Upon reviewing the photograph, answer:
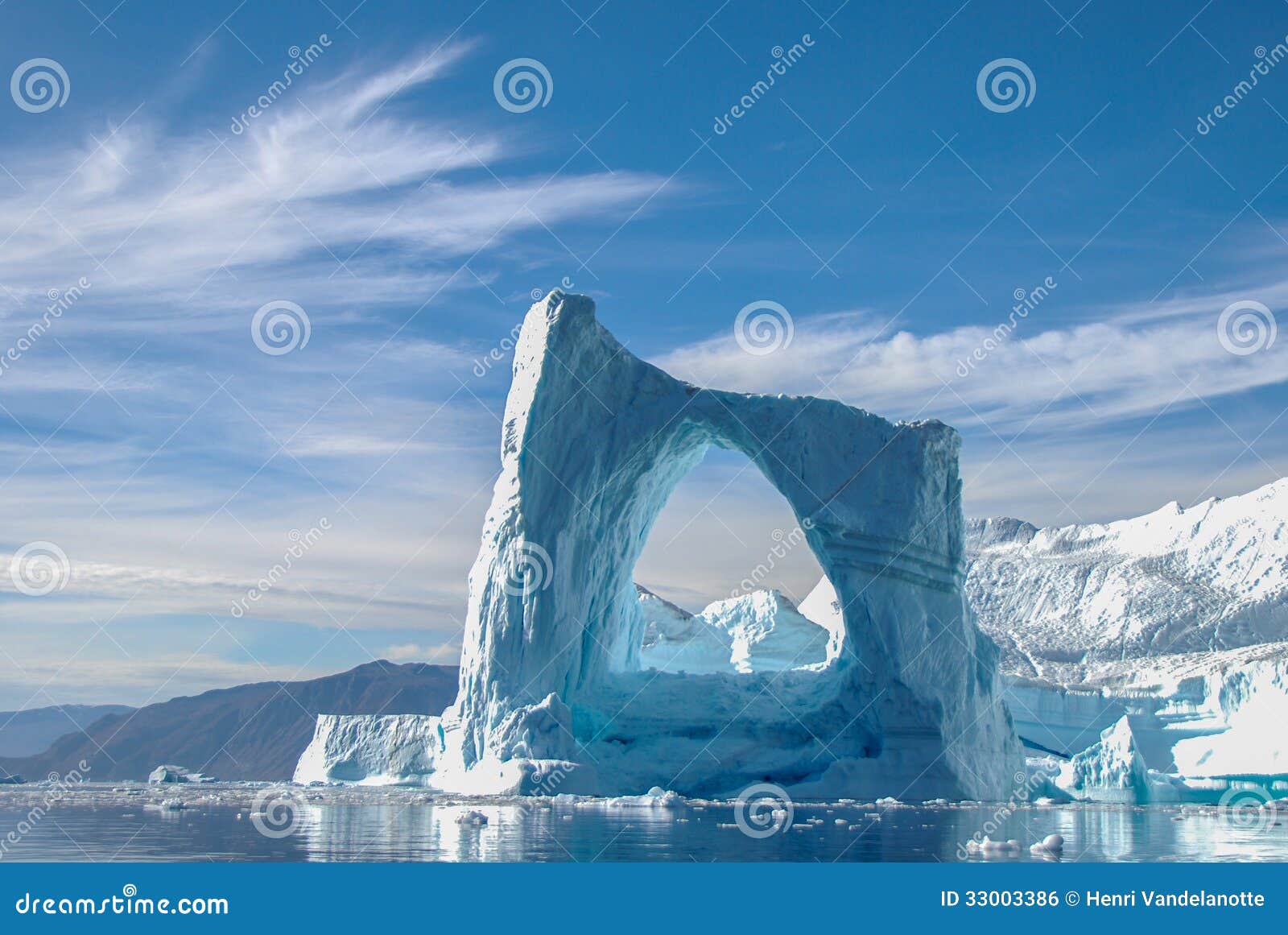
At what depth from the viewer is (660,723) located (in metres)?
22.2

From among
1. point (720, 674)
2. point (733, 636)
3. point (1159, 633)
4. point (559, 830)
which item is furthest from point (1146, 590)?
point (559, 830)

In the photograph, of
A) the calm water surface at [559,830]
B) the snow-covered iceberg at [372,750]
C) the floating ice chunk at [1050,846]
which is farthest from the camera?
the snow-covered iceberg at [372,750]

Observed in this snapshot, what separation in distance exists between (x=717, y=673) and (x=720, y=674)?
0.46 feet

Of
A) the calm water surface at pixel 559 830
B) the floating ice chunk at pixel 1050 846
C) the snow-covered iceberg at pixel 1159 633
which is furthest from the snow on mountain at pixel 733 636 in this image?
the floating ice chunk at pixel 1050 846

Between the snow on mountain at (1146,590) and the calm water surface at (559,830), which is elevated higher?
the snow on mountain at (1146,590)

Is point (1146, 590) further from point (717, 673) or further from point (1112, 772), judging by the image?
point (717, 673)

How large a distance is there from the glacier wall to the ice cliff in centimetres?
3

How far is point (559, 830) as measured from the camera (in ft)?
43.7

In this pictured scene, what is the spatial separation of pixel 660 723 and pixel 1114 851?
36.5ft

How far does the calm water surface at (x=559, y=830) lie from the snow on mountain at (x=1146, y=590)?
1677 cm

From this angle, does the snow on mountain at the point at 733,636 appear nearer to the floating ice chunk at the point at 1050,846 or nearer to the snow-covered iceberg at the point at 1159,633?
the snow-covered iceberg at the point at 1159,633

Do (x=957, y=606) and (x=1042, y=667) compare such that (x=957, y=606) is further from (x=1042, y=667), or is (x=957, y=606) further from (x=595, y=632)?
(x=1042, y=667)

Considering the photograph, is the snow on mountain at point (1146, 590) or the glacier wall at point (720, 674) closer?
the glacier wall at point (720, 674)

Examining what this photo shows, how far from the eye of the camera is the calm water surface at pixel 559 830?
36.1 feet
